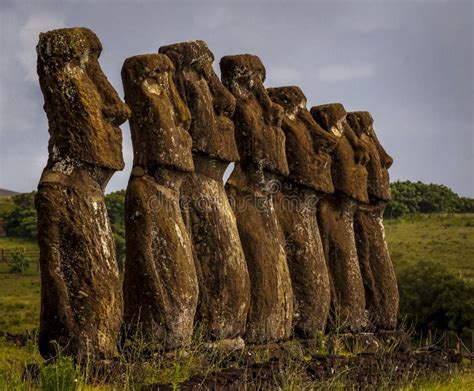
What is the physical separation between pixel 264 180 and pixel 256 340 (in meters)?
2.24

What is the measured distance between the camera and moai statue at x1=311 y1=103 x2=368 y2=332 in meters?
13.9

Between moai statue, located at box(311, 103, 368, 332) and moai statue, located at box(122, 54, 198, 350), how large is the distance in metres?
4.00

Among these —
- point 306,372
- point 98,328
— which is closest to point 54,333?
point 98,328

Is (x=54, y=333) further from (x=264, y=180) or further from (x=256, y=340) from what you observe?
(x=264, y=180)

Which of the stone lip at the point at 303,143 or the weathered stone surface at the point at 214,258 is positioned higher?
the stone lip at the point at 303,143

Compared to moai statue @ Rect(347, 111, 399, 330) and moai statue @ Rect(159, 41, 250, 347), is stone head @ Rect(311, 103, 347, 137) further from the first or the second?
moai statue @ Rect(159, 41, 250, 347)

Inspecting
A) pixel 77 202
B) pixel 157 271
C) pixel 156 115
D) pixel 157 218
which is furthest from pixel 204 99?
pixel 77 202

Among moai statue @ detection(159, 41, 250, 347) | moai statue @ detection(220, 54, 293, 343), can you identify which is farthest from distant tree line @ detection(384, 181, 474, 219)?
moai statue @ detection(159, 41, 250, 347)

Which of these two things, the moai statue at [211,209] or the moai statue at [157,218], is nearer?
the moai statue at [157,218]

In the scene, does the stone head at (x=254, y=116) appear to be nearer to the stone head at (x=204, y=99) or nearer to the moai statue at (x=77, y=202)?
the stone head at (x=204, y=99)

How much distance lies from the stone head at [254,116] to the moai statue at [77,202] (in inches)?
115

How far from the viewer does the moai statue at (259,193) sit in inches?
462

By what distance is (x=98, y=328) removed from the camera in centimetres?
899

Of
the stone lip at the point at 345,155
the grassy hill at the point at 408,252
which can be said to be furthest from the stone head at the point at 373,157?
the grassy hill at the point at 408,252
